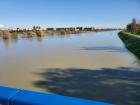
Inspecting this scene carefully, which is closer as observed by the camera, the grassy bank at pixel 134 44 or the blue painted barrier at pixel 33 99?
the blue painted barrier at pixel 33 99

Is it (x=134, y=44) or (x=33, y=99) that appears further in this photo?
(x=134, y=44)

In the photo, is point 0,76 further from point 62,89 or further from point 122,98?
point 122,98

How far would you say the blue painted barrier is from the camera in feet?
5.49

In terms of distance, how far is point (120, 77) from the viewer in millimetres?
7773

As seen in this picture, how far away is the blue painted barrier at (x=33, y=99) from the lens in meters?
1.67

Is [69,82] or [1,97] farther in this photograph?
[69,82]

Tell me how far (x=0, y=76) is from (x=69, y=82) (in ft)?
11.3

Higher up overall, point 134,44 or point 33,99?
point 33,99

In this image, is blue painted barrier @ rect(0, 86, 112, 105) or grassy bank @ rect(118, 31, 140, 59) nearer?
blue painted barrier @ rect(0, 86, 112, 105)

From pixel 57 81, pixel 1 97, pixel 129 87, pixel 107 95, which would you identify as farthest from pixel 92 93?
pixel 1 97

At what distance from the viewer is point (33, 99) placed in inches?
67.9

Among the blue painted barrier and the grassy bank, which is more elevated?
the blue painted barrier

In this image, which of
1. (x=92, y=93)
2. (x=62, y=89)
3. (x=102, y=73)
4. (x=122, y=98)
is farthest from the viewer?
(x=102, y=73)

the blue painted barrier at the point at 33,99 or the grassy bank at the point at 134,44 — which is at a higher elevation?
the blue painted barrier at the point at 33,99
